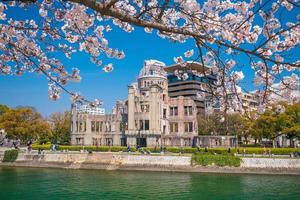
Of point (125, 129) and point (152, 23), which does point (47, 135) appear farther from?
point (152, 23)

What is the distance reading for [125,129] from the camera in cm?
5912

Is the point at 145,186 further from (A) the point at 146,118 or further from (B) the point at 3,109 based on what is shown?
(B) the point at 3,109

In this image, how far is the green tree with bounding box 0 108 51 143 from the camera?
58.4 meters

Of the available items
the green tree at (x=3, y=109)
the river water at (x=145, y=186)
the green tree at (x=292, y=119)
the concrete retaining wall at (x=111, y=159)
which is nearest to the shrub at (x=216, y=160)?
the concrete retaining wall at (x=111, y=159)

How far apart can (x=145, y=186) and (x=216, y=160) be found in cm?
1076

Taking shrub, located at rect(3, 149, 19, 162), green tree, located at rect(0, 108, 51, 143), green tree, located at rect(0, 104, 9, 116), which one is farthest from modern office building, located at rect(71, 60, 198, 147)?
green tree, located at rect(0, 104, 9, 116)

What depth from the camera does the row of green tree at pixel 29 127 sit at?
58.6m

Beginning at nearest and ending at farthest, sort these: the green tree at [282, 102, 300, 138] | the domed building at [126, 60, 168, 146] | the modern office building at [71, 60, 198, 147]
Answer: the green tree at [282, 102, 300, 138] → the domed building at [126, 60, 168, 146] → the modern office building at [71, 60, 198, 147]

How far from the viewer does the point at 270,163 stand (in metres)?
32.6

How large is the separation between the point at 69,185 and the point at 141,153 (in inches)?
539

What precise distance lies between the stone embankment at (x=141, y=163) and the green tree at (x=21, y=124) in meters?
15.5

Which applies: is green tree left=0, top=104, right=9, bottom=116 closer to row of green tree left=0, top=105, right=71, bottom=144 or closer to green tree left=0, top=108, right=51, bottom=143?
row of green tree left=0, top=105, right=71, bottom=144

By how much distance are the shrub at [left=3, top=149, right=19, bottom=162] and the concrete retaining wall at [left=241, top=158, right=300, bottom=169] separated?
27904mm

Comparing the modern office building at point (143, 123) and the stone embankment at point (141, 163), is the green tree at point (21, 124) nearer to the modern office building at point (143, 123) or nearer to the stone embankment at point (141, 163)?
the modern office building at point (143, 123)
